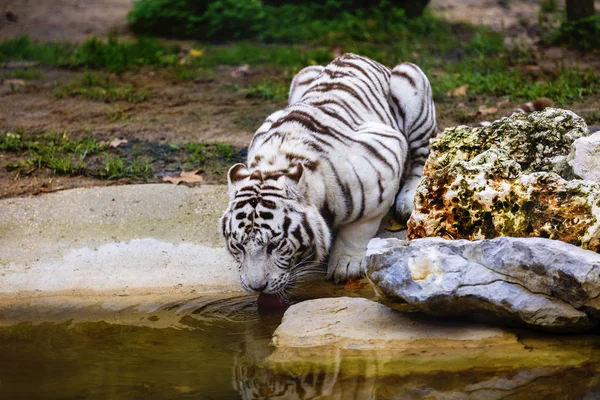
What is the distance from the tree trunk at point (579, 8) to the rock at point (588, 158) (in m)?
5.37

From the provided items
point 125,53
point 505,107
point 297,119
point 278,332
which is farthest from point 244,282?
point 125,53

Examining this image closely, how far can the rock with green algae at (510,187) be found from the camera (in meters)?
4.22

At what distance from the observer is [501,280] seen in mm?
4078

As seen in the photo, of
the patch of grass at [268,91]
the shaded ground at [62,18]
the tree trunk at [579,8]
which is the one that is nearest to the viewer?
the patch of grass at [268,91]

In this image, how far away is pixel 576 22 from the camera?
9461 millimetres

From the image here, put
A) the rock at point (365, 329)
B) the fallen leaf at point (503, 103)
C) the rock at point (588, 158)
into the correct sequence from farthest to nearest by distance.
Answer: the fallen leaf at point (503, 103) → the rock at point (588, 158) → the rock at point (365, 329)

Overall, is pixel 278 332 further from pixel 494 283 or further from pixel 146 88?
pixel 146 88

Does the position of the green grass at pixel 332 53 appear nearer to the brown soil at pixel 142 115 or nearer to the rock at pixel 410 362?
the brown soil at pixel 142 115

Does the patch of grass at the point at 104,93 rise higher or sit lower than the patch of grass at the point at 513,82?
lower

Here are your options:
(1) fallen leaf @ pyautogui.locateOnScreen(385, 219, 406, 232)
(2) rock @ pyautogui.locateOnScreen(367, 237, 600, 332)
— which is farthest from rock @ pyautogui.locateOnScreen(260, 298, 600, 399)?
(1) fallen leaf @ pyautogui.locateOnScreen(385, 219, 406, 232)

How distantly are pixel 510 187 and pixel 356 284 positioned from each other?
1201mm

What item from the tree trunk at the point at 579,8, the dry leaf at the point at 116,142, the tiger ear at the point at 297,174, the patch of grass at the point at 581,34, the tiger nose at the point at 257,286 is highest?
the tree trunk at the point at 579,8

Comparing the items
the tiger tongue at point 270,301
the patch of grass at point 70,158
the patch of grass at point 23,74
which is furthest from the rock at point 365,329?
the patch of grass at point 23,74

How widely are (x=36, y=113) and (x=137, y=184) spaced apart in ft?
7.63
